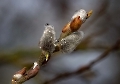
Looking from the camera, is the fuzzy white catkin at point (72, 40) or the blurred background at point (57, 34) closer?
the fuzzy white catkin at point (72, 40)

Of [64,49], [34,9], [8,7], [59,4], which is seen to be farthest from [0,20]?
[64,49]

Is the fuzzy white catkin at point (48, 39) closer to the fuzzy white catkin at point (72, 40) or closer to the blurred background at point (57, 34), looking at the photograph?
the fuzzy white catkin at point (72, 40)

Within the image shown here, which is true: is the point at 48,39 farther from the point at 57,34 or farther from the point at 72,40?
the point at 57,34

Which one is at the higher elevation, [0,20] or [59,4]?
[59,4]

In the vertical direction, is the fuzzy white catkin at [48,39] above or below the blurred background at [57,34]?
below

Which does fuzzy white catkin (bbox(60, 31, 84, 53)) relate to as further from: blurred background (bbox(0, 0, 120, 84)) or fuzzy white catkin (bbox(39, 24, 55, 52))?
blurred background (bbox(0, 0, 120, 84))

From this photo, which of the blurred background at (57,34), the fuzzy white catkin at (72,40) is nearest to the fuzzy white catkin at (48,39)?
the fuzzy white catkin at (72,40)

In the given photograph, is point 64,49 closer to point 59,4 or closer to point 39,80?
point 39,80
